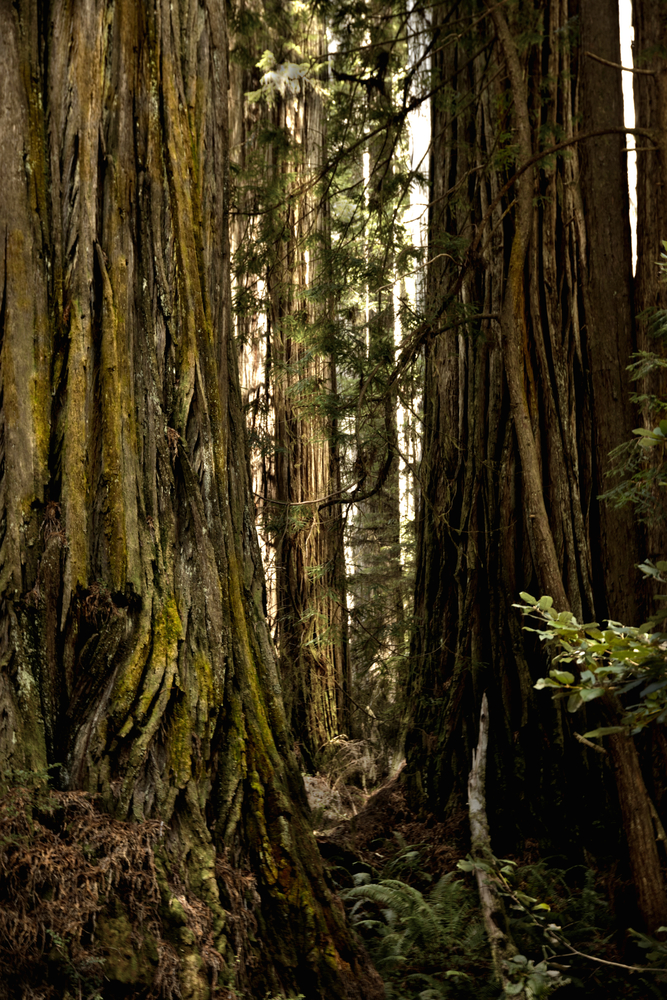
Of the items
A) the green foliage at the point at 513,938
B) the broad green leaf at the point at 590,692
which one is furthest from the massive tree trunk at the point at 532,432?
the broad green leaf at the point at 590,692

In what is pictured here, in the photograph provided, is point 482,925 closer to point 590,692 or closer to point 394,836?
point 394,836

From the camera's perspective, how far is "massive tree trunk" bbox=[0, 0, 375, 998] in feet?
8.59

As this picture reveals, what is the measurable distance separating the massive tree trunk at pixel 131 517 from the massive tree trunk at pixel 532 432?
1.91 m

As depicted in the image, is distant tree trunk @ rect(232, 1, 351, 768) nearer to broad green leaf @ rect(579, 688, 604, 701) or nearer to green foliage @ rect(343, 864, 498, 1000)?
green foliage @ rect(343, 864, 498, 1000)

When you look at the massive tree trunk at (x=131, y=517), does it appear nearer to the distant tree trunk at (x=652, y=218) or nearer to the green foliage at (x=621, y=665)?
the green foliage at (x=621, y=665)

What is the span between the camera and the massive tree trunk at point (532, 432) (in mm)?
4652

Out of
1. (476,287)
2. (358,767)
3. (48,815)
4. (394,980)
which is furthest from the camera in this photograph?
(358,767)

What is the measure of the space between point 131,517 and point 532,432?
2497mm

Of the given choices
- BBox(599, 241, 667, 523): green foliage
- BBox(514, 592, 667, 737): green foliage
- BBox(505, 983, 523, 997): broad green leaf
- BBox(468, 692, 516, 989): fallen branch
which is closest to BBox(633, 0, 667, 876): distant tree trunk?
BBox(599, 241, 667, 523): green foliage

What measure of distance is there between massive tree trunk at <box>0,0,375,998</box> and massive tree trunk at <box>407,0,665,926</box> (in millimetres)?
1907

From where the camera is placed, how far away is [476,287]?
18.2ft

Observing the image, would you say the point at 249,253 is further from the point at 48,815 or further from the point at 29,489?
the point at 48,815

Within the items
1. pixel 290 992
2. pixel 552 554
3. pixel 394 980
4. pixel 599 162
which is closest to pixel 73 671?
pixel 290 992

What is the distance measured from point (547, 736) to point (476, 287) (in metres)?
3.08
